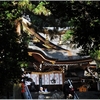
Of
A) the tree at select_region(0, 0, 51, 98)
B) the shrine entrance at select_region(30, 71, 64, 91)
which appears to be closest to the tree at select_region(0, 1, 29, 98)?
the tree at select_region(0, 0, 51, 98)

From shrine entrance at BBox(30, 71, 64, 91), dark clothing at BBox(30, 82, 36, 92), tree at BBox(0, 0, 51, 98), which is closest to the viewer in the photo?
tree at BBox(0, 0, 51, 98)

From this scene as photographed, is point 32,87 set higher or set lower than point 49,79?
lower

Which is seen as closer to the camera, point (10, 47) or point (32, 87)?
point (10, 47)

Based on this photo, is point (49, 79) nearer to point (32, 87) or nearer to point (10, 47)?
point (32, 87)

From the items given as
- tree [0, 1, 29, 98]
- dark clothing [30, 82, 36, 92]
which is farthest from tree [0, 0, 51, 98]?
dark clothing [30, 82, 36, 92]

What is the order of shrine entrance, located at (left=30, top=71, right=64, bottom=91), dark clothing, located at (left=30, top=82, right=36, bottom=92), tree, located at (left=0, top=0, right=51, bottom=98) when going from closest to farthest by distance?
1. tree, located at (left=0, top=0, right=51, bottom=98)
2. dark clothing, located at (left=30, top=82, right=36, bottom=92)
3. shrine entrance, located at (left=30, top=71, right=64, bottom=91)

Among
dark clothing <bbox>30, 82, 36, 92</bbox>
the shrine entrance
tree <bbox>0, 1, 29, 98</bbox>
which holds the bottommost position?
dark clothing <bbox>30, 82, 36, 92</bbox>

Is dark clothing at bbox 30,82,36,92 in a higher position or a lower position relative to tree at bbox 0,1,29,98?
lower

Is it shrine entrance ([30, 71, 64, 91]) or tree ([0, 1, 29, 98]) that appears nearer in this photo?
tree ([0, 1, 29, 98])

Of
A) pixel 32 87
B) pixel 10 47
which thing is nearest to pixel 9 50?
pixel 10 47

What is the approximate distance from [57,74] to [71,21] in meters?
8.23

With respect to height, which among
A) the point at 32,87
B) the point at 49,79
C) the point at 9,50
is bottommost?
the point at 32,87

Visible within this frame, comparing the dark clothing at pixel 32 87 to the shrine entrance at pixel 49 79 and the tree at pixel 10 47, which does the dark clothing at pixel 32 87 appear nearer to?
the shrine entrance at pixel 49 79

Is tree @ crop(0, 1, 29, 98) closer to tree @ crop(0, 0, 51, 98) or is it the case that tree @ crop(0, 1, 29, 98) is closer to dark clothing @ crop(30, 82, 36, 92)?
tree @ crop(0, 0, 51, 98)
